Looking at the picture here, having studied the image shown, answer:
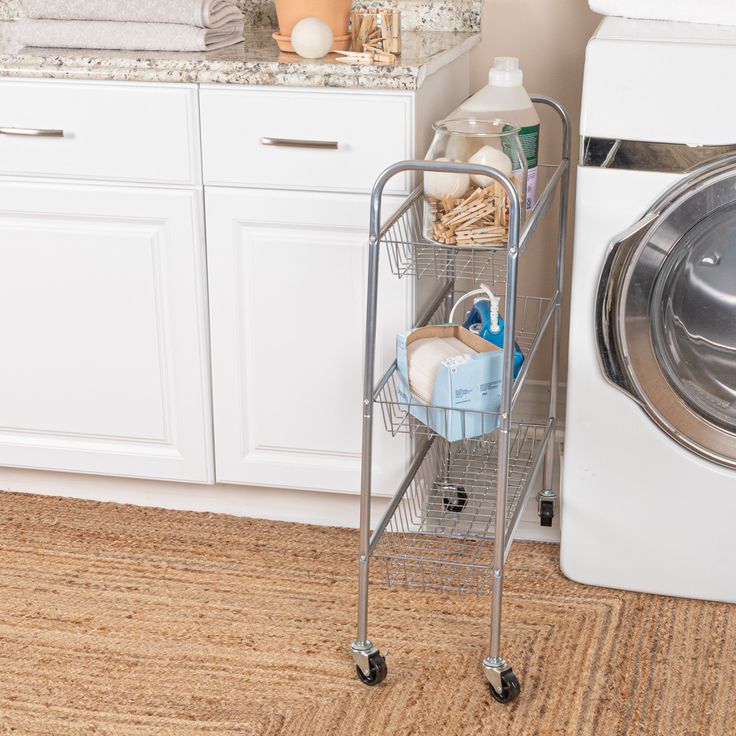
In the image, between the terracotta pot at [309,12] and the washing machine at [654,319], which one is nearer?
the washing machine at [654,319]

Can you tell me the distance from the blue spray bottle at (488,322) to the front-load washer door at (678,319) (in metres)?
0.15

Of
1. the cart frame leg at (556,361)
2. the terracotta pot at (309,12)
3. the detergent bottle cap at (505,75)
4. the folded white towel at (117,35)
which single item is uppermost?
the terracotta pot at (309,12)

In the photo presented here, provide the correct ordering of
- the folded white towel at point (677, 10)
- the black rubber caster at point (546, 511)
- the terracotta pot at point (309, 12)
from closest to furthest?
1. the folded white towel at point (677, 10)
2. the terracotta pot at point (309, 12)
3. the black rubber caster at point (546, 511)

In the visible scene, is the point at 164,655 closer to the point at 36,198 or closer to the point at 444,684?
the point at 444,684

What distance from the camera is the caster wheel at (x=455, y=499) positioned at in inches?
84.5

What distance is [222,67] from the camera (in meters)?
1.84

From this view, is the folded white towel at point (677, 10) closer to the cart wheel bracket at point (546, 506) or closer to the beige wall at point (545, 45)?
the beige wall at point (545, 45)

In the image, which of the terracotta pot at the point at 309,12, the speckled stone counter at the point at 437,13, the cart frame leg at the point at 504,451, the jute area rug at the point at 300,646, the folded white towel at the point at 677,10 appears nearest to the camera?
the cart frame leg at the point at 504,451

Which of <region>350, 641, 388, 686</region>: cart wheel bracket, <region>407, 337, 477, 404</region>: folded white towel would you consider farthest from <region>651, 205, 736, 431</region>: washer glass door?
<region>350, 641, 388, 686</region>: cart wheel bracket

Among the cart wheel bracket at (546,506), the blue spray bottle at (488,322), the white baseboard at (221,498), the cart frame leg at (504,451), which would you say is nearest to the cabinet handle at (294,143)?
the blue spray bottle at (488,322)

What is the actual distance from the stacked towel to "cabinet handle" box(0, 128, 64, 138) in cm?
18

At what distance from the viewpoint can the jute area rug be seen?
164 cm

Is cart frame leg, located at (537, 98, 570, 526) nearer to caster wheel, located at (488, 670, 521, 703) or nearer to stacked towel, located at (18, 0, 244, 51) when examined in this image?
caster wheel, located at (488, 670, 521, 703)

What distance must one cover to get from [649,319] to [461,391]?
352mm
